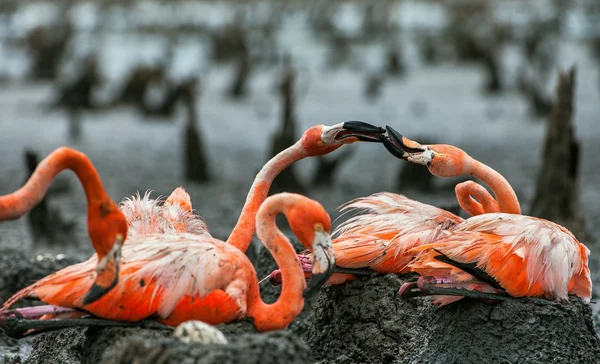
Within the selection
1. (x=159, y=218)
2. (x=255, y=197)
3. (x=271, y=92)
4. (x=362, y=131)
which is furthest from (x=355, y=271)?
(x=271, y=92)

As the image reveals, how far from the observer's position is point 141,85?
843 inches

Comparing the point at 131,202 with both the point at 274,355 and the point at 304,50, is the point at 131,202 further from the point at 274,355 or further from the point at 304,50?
the point at 304,50

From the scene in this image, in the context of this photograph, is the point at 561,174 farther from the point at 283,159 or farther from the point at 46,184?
the point at 46,184

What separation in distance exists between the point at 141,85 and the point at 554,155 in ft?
40.8

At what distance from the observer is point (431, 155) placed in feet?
20.6

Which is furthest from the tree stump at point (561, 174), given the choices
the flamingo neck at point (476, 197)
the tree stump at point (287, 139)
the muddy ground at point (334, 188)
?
the flamingo neck at point (476, 197)

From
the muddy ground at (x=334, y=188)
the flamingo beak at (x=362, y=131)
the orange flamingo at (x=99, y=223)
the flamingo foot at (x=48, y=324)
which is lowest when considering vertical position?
the muddy ground at (x=334, y=188)

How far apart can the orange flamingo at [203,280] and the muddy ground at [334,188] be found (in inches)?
5.3

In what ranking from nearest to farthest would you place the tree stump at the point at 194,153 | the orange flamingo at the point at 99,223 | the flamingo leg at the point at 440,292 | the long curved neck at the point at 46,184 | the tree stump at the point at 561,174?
the long curved neck at the point at 46,184, the orange flamingo at the point at 99,223, the flamingo leg at the point at 440,292, the tree stump at the point at 561,174, the tree stump at the point at 194,153

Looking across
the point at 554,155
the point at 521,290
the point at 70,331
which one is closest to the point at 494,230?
the point at 521,290

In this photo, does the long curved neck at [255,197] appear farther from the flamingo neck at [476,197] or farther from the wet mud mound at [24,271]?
the wet mud mound at [24,271]

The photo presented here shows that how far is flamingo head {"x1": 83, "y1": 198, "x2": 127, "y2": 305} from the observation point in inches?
199

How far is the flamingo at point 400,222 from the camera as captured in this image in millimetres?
6156

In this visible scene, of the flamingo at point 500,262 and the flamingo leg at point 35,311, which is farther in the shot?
the flamingo at point 500,262
